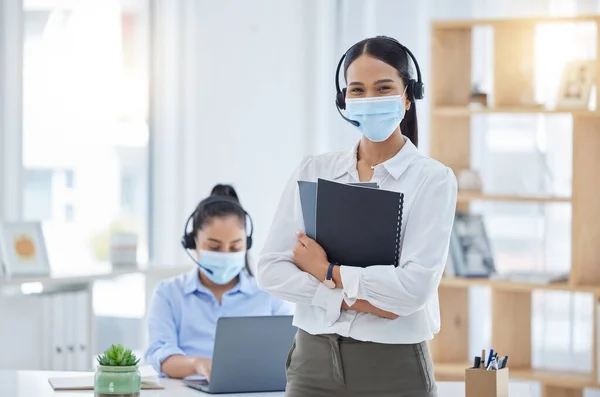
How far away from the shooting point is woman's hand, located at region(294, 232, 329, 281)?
1.90 m

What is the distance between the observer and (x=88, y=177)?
14.6 feet

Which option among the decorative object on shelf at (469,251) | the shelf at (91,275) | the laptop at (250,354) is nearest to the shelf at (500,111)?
the decorative object on shelf at (469,251)

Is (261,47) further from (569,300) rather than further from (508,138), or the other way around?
(569,300)

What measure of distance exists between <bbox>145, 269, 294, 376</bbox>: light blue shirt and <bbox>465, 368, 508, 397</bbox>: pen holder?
3.78ft

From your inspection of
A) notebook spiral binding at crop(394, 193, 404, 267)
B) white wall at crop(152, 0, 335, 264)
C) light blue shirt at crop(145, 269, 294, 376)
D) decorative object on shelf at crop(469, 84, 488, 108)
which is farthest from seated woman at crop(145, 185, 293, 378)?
white wall at crop(152, 0, 335, 264)

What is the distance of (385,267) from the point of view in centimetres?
185

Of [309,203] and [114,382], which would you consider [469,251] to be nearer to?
[114,382]

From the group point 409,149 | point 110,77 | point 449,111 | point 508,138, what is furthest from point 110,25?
point 409,149

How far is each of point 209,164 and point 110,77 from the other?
661 millimetres

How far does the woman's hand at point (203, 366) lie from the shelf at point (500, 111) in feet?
6.39

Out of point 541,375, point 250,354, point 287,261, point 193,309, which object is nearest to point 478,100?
point 541,375

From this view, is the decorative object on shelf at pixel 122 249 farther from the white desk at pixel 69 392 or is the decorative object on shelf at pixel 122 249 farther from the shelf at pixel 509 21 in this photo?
the shelf at pixel 509 21

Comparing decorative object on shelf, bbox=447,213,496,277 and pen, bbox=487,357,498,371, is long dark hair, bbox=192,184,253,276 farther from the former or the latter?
decorative object on shelf, bbox=447,213,496,277

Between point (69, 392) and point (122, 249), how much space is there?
166cm
